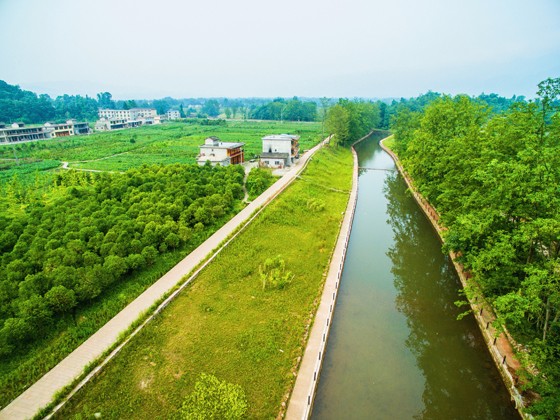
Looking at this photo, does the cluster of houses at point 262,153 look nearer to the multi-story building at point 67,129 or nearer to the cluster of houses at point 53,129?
the cluster of houses at point 53,129

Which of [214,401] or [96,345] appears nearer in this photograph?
[214,401]

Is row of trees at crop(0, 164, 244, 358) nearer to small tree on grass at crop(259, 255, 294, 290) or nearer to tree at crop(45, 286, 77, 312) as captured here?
tree at crop(45, 286, 77, 312)

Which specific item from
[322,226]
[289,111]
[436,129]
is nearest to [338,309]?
[322,226]

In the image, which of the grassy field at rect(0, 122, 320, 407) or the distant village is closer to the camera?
the grassy field at rect(0, 122, 320, 407)

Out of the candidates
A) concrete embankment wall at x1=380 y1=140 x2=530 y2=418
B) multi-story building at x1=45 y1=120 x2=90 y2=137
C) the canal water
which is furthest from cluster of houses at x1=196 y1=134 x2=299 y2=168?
multi-story building at x1=45 y1=120 x2=90 y2=137

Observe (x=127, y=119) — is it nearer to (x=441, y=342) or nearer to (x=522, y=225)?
(x=441, y=342)

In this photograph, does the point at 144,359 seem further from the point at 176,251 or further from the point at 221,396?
the point at 176,251

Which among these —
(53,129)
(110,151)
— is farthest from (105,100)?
(110,151)
